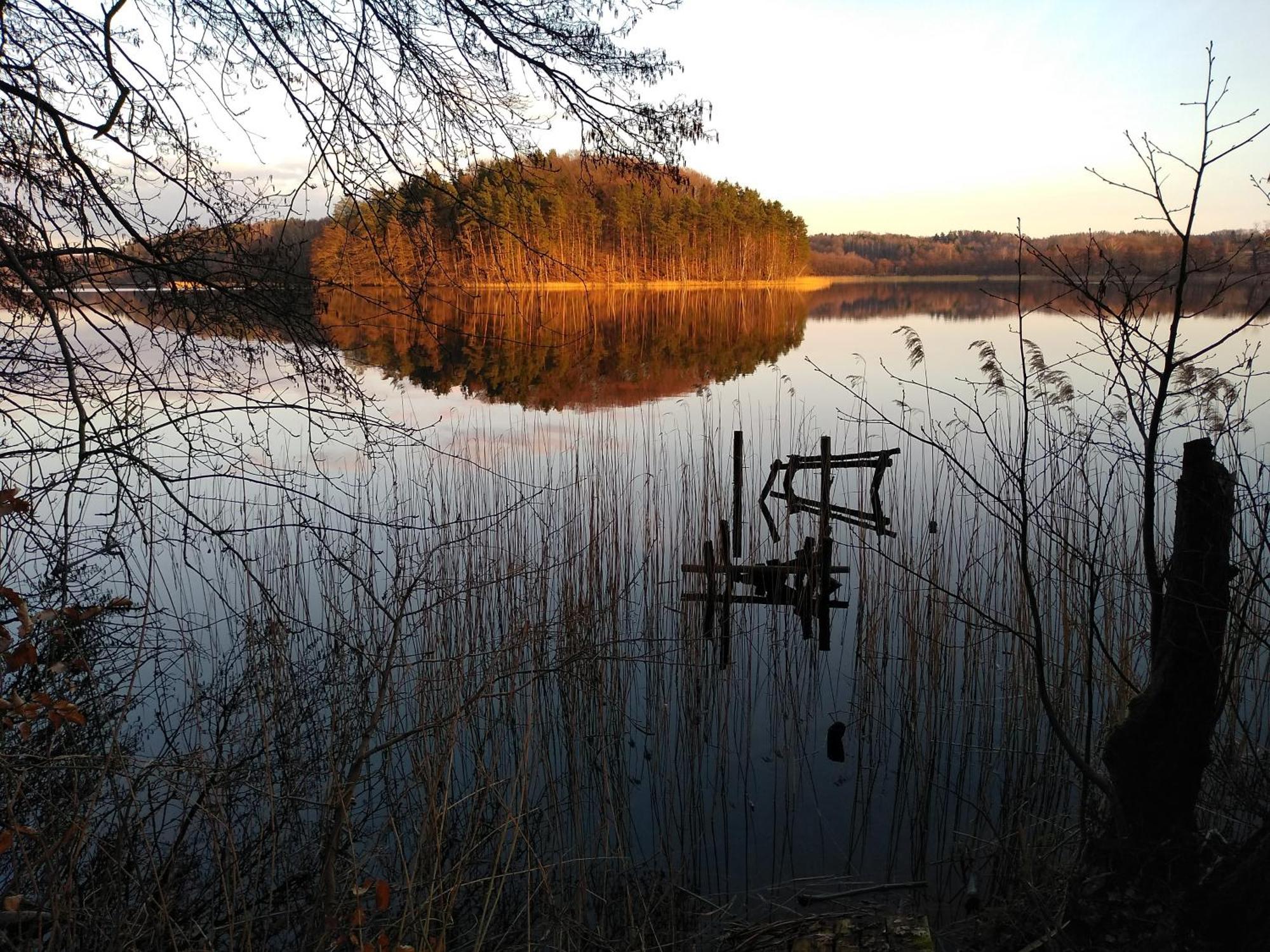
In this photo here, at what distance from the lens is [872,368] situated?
15188 mm

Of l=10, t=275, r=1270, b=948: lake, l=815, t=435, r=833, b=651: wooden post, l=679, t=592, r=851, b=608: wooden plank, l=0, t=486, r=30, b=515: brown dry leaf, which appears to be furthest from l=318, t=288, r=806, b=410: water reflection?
l=815, t=435, r=833, b=651: wooden post

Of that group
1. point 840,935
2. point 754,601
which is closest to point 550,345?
point 840,935

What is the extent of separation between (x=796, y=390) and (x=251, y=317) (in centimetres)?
1121

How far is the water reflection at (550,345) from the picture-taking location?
9.93 ft

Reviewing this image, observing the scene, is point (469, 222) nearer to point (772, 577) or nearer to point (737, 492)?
point (772, 577)

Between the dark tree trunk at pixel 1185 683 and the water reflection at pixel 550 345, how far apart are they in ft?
6.47

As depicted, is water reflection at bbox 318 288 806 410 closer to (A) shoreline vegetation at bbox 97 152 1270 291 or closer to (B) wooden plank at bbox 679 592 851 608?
(A) shoreline vegetation at bbox 97 152 1270 291

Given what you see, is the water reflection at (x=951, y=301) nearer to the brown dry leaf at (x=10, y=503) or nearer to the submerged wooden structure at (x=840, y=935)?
the submerged wooden structure at (x=840, y=935)

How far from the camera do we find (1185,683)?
1967 mm

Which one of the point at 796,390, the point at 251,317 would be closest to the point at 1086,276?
the point at 251,317

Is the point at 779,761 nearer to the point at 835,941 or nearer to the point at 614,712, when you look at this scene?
the point at 614,712

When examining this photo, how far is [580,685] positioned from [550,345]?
158 cm

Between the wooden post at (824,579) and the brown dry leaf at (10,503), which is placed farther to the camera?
the wooden post at (824,579)

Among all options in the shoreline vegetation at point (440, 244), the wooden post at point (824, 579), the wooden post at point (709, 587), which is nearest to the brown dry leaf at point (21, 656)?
the shoreline vegetation at point (440, 244)
